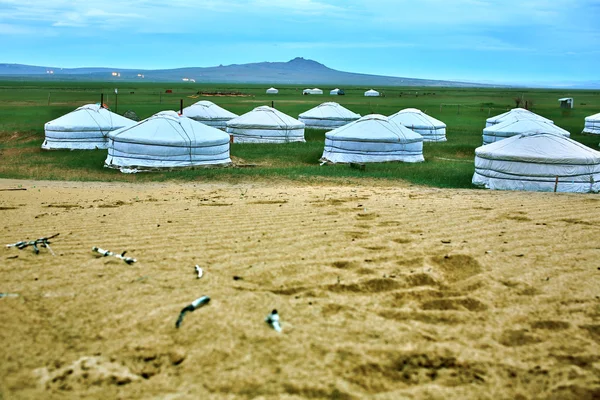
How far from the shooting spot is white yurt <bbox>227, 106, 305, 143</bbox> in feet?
74.6

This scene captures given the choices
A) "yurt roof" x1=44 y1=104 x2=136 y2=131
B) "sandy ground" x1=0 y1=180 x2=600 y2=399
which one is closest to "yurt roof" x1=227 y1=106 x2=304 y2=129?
"yurt roof" x1=44 y1=104 x2=136 y2=131

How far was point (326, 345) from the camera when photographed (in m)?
3.51

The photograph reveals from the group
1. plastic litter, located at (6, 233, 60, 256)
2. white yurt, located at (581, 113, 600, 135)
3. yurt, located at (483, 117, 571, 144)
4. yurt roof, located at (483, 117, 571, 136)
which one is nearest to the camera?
plastic litter, located at (6, 233, 60, 256)

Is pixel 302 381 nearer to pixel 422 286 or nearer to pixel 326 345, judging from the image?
pixel 326 345

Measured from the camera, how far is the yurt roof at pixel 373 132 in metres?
17.7

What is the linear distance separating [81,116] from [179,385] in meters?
18.7

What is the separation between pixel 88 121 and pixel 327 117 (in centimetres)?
1186

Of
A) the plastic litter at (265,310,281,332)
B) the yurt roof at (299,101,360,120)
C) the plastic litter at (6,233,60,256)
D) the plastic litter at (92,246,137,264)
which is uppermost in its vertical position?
the yurt roof at (299,101,360,120)

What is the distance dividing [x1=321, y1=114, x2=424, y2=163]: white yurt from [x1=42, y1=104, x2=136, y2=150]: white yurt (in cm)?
680

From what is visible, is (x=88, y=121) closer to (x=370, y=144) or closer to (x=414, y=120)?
(x=370, y=144)

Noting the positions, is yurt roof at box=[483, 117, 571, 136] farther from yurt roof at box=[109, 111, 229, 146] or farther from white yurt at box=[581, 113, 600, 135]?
yurt roof at box=[109, 111, 229, 146]

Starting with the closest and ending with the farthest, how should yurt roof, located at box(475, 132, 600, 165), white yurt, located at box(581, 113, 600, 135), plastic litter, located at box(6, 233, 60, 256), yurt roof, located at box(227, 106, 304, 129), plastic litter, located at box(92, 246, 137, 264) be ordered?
plastic litter, located at box(92, 246, 137, 264)
plastic litter, located at box(6, 233, 60, 256)
yurt roof, located at box(475, 132, 600, 165)
yurt roof, located at box(227, 106, 304, 129)
white yurt, located at box(581, 113, 600, 135)

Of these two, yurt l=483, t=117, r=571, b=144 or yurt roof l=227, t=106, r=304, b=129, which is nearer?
yurt l=483, t=117, r=571, b=144

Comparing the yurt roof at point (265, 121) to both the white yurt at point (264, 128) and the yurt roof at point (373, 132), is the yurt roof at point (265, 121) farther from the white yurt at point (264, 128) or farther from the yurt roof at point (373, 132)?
the yurt roof at point (373, 132)
